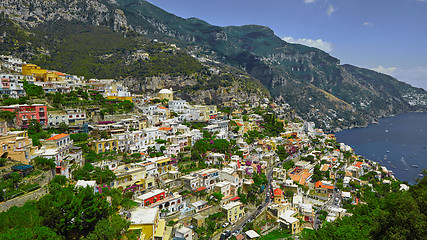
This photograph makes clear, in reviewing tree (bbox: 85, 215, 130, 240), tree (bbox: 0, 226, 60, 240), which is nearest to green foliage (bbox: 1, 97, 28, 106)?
tree (bbox: 85, 215, 130, 240)

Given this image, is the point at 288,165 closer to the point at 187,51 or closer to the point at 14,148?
the point at 14,148

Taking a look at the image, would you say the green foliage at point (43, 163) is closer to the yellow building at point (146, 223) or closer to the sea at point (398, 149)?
the yellow building at point (146, 223)

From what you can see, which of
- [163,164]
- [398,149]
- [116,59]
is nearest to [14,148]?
[163,164]

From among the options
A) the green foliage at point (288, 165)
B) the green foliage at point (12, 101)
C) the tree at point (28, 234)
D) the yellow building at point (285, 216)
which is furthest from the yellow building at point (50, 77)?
the green foliage at point (288, 165)

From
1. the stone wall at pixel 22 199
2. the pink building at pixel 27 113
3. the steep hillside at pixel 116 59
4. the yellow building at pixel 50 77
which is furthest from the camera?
the steep hillside at pixel 116 59

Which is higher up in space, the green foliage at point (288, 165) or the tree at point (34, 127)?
the tree at point (34, 127)

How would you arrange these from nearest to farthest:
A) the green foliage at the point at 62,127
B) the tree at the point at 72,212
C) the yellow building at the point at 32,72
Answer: the tree at the point at 72,212, the green foliage at the point at 62,127, the yellow building at the point at 32,72

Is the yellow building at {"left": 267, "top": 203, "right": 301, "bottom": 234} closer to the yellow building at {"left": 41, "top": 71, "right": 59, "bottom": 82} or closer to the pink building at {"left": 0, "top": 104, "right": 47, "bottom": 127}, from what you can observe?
the pink building at {"left": 0, "top": 104, "right": 47, "bottom": 127}
